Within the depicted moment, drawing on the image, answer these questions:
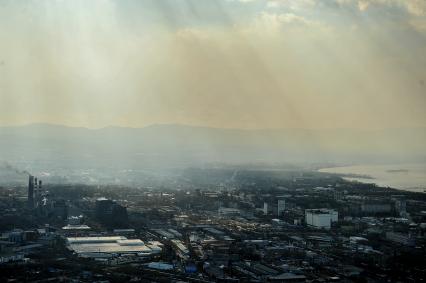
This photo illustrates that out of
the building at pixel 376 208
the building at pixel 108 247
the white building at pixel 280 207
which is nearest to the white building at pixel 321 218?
the white building at pixel 280 207

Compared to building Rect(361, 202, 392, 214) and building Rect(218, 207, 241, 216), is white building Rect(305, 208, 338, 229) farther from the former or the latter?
building Rect(218, 207, 241, 216)

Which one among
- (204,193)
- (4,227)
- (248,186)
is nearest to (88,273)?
(4,227)

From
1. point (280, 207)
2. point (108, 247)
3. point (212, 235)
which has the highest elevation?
point (280, 207)

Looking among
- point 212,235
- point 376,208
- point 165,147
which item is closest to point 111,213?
point 212,235

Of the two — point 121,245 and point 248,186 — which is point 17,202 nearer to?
point 121,245

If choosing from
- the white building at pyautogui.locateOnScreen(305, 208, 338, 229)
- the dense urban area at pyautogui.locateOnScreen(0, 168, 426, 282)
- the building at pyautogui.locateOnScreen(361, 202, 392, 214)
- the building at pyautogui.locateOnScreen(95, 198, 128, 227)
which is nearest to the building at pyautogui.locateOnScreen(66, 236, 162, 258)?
the dense urban area at pyautogui.locateOnScreen(0, 168, 426, 282)

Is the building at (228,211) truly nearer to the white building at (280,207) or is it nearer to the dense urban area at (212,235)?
the dense urban area at (212,235)

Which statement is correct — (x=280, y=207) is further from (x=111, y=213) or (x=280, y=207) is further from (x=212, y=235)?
(x=111, y=213)
